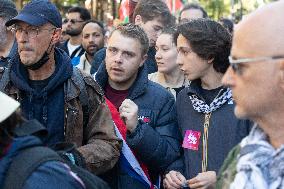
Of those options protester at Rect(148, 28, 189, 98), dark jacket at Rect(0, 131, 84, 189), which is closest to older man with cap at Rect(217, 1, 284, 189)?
dark jacket at Rect(0, 131, 84, 189)

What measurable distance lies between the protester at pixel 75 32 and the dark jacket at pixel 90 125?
16.5ft

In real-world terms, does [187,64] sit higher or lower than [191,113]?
higher

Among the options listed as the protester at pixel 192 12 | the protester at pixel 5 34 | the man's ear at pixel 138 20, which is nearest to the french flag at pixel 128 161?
the protester at pixel 5 34

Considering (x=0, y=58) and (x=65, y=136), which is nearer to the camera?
(x=65, y=136)

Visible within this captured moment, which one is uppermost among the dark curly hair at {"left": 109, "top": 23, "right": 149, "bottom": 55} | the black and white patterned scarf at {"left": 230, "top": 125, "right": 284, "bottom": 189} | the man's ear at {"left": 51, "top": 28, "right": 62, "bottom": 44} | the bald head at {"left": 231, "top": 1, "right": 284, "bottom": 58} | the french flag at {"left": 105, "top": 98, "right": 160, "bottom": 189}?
the bald head at {"left": 231, "top": 1, "right": 284, "bottom": 58}

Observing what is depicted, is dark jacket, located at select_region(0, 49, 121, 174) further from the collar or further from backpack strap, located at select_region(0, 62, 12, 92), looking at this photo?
the collar

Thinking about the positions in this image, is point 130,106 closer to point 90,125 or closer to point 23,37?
point 90,125

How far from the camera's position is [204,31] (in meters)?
4.05

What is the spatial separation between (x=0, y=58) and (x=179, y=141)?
174 cm

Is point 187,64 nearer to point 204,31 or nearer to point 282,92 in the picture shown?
point 204,31

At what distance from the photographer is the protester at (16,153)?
2.05m

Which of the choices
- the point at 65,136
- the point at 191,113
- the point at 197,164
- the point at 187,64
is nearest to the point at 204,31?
the point at 187,64

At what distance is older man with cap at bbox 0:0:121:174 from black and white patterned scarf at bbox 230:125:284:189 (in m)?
1.52

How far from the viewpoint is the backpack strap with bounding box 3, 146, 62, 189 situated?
203cm
